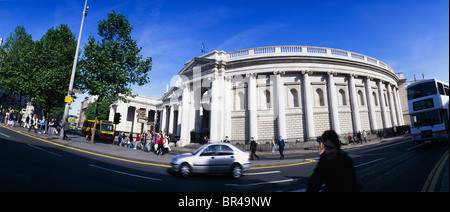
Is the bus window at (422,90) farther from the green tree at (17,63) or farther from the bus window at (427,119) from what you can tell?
the green tree at (17,63)

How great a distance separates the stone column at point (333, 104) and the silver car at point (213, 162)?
1860 cm

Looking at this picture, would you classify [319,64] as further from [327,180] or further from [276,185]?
[327,180]

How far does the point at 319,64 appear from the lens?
2273 cm

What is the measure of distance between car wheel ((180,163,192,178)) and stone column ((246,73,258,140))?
624 inches

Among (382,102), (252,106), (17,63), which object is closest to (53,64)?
(17,63)

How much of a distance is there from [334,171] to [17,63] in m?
36.7

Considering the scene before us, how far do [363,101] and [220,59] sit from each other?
21.1m

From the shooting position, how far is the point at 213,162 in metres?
6.96

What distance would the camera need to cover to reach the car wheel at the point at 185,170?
6692mm

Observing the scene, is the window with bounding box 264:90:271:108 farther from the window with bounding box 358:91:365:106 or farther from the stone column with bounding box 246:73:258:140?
the window with bounding box 358:91:365:106

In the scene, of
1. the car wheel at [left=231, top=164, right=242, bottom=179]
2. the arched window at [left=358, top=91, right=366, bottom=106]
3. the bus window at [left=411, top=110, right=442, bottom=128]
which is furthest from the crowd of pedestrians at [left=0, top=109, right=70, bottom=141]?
the arched window at [left=358, top=91, right=366, bottom=106]

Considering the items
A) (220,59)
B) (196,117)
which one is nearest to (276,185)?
(220,59)
